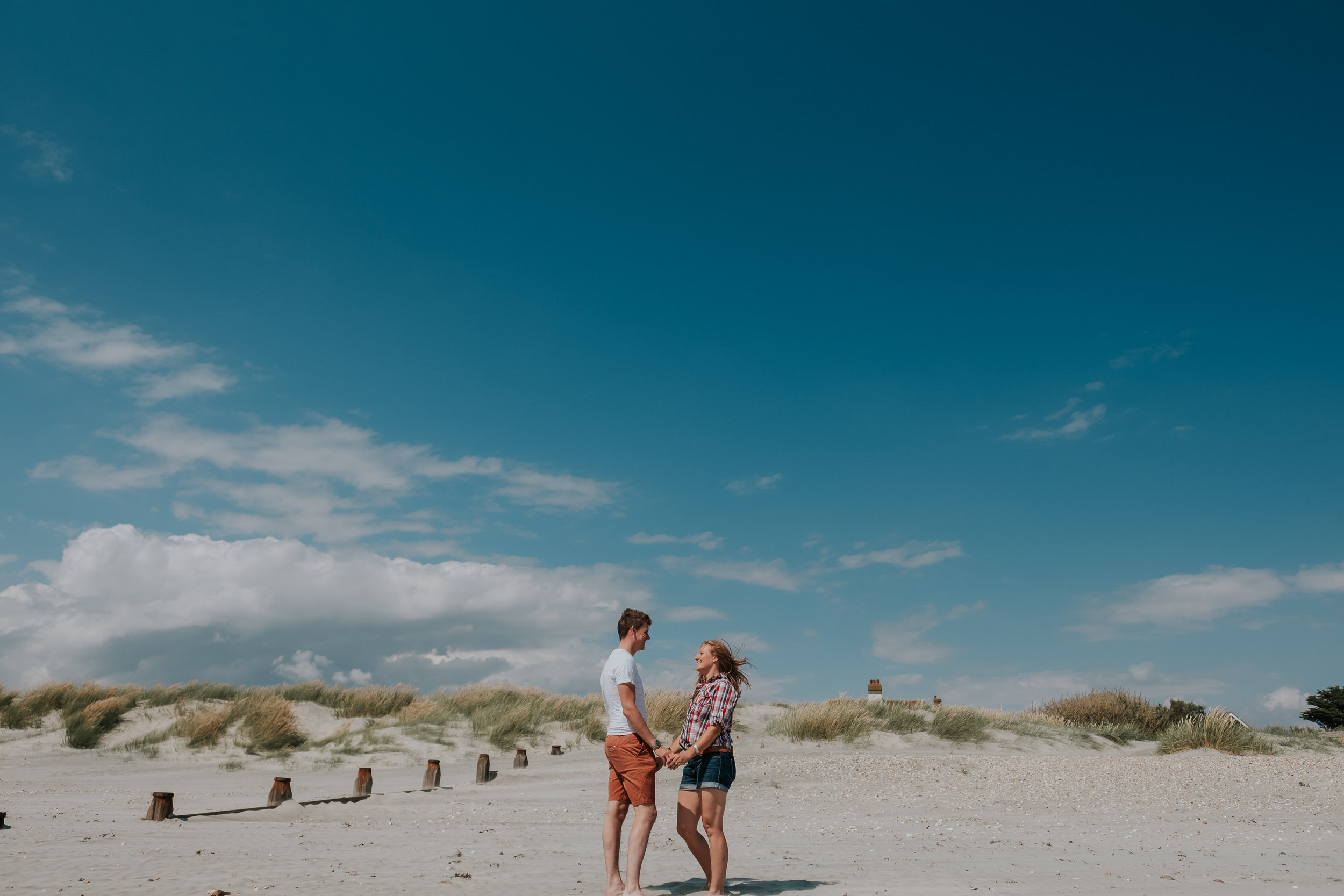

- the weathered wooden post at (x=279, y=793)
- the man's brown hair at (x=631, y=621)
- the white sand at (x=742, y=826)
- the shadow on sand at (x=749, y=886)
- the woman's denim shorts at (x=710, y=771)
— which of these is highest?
the man's brown hair at (x=631, y=621)

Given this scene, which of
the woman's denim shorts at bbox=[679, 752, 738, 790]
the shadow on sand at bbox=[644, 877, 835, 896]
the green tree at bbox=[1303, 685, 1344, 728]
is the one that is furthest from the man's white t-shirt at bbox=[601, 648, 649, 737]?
the green tree at bbox=[1303, 685, 1344, 728]

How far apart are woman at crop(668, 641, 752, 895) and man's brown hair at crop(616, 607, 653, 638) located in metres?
0.52

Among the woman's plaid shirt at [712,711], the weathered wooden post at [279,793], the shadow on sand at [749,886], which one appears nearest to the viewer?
the woman's plaid shirt at [712,711]

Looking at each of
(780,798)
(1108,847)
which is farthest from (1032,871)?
(780,798)

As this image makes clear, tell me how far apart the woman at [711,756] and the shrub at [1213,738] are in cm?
1765

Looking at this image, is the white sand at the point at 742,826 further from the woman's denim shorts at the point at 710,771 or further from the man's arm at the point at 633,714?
the man's arm at the point at 633,714

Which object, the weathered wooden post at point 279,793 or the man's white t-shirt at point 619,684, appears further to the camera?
the weathered wooden post at point 279,793

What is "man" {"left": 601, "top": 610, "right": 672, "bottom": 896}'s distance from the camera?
5.61m

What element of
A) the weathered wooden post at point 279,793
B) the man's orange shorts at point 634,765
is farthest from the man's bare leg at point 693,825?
the weathered wooden post at point 279,793

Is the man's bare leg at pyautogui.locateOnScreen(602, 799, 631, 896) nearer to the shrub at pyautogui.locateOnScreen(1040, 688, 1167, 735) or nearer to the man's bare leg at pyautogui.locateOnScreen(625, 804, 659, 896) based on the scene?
the man's bare leg at pyautogui.locateOnScreen(625, 804, 659, 896)

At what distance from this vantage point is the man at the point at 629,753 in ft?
18.4

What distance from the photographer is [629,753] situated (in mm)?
5637

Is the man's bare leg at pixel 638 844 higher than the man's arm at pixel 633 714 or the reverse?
the reverse

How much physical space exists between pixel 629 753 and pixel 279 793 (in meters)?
7.46
